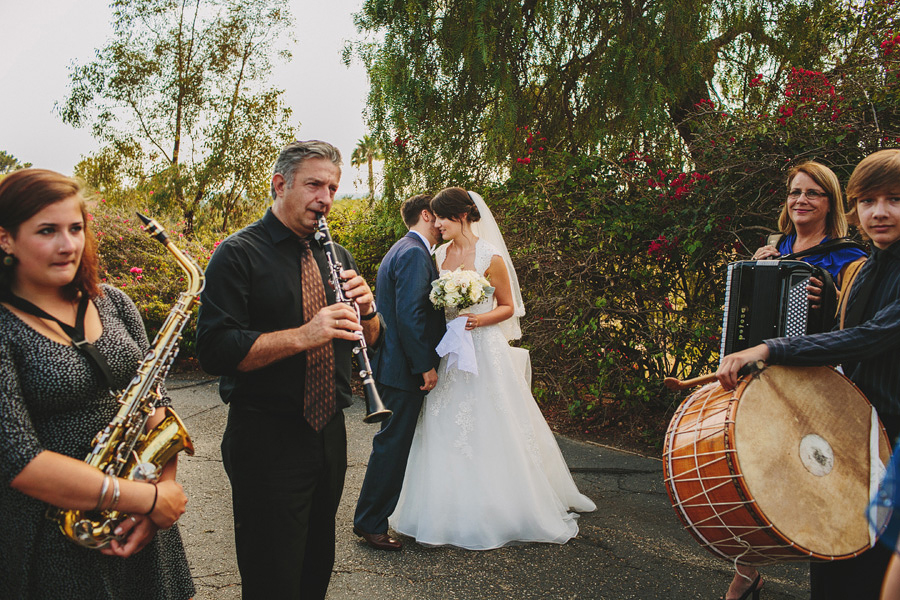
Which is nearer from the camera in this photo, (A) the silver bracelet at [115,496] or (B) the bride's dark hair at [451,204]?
(A) the silver bracelet at [115,496]

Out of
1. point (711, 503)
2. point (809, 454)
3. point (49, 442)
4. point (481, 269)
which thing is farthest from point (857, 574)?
point (49, 442)

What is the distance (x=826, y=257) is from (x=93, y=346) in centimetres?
320

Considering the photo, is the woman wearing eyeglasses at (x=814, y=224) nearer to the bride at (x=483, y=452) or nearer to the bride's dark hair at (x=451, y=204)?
the bride at (x=483, y=452)

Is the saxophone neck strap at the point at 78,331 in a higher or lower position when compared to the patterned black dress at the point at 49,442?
higher

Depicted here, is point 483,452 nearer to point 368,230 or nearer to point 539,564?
point 539,564

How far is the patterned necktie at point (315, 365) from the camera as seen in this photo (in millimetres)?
2201

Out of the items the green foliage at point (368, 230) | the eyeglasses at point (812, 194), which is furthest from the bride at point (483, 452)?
the green foliage at point (368, 230)

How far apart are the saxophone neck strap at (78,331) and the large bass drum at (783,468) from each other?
2.18 m

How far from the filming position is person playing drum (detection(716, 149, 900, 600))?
2.20 m

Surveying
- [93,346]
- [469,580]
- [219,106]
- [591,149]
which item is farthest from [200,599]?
[219,106]

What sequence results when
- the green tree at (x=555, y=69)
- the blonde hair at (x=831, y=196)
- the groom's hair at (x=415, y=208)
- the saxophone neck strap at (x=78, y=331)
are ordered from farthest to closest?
the green tree at (x=555, y=69)
the groom's hair at (x=415, y=208)
the blonde hair at (x=831, y=196)
the saxophone neck strap at (x=78, y=331)

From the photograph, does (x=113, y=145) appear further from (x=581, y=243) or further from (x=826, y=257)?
(x=826, y=257)

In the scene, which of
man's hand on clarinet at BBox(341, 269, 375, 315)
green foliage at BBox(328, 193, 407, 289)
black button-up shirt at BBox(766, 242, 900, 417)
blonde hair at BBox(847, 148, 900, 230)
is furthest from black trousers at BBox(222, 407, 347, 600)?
green foliage at BBox(328, 193, 407, 289)

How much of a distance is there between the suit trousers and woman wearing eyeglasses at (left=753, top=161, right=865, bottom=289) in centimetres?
235
